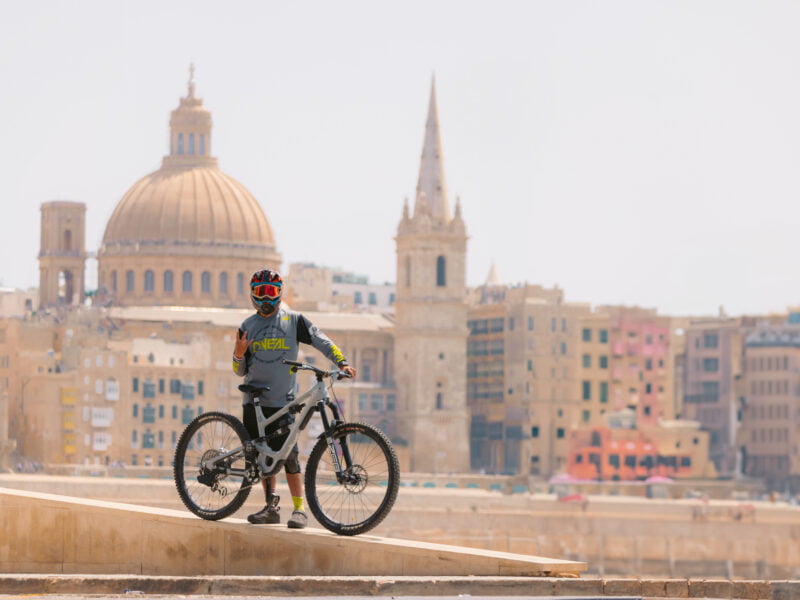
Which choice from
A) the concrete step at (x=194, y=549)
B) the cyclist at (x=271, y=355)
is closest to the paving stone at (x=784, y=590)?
the concrete step at (x=194, y=549)

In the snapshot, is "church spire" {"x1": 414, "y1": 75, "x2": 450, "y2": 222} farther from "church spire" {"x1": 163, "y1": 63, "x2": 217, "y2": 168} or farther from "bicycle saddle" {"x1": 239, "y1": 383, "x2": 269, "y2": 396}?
"bicycle saddle" {"x1": 239, "y1": 383, "x2": 269, "y2": 396}

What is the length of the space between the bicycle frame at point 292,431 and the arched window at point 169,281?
125 metres

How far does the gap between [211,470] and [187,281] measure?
4940 inches

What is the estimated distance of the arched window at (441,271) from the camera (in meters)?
136

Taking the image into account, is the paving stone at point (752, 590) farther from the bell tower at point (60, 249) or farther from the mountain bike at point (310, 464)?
the bell tower at point (60, 249)

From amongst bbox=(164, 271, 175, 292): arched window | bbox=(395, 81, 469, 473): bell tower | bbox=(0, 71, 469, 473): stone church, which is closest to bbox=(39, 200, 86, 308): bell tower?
bbox=(0, 71, 469, 473): stone church

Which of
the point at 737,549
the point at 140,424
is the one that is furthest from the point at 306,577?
the point at 140,424

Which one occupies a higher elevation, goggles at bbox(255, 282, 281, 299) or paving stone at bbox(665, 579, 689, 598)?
goggles at bbox(255, 282, 281, 299)

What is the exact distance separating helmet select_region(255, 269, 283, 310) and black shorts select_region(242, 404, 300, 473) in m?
0.85

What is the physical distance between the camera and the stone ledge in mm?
17562

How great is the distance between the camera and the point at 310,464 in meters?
19.3

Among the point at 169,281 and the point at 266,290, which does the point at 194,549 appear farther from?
the point at 169,281

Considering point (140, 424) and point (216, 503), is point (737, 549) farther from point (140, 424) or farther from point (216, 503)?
point (216, 503)

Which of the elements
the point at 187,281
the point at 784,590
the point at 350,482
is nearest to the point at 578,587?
the point at 784,590
